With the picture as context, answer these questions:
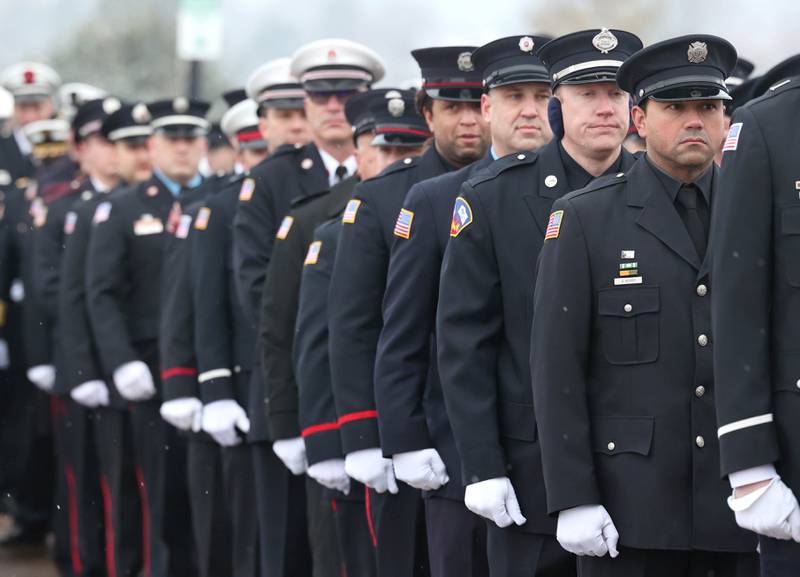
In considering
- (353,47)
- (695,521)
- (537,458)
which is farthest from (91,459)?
(695,521)

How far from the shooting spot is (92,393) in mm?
9500

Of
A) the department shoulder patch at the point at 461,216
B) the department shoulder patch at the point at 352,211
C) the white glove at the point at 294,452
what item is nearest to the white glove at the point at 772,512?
the department shoulder patch at the point at 461,216

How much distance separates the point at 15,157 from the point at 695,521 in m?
10.6

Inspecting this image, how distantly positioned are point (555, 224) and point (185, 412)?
385 cm

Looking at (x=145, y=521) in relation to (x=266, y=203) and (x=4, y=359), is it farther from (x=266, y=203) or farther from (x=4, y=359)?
(x=4, y=359)

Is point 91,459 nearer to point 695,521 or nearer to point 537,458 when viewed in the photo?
point 537,458

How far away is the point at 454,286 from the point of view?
536cm

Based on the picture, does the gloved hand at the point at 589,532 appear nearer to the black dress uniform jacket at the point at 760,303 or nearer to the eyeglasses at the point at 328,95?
the black dress uniform jacket at the point at 760,303

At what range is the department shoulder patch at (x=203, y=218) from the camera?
841cm

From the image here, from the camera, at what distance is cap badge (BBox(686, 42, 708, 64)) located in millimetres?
4828

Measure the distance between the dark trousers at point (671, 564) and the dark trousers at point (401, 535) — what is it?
144 cm

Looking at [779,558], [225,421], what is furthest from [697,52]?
[225,421]

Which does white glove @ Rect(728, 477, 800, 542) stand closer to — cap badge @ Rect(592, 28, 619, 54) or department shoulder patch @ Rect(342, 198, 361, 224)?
cap badge @ Rect(592, 28, 619, 54)

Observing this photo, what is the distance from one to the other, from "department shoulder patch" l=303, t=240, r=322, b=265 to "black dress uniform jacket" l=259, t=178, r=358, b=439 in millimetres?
339
